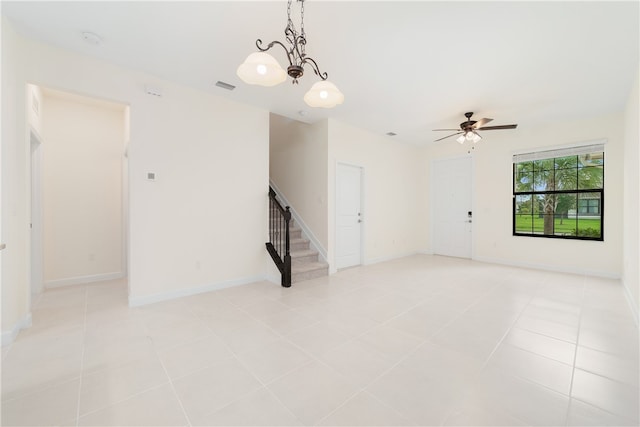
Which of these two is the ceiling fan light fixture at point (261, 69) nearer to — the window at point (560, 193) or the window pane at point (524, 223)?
the window at point (560, 193)

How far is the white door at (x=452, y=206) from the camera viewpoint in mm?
6328

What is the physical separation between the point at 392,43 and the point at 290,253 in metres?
3.52

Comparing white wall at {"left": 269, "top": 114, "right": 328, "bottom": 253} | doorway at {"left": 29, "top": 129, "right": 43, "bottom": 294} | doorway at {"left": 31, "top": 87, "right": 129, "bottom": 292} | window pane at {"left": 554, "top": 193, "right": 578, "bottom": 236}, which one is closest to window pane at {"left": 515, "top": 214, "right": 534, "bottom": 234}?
window pane at {"left": 554, "top": 193, "right": 578, "bottom": 236}

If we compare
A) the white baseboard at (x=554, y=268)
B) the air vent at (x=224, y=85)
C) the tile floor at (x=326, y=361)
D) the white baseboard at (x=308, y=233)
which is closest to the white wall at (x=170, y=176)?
the air vent at (x=224, y=85)

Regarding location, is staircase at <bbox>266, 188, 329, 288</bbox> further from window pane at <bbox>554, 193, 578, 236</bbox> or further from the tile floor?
window pane at <bbox>554, 193, 578, 236</bbox>

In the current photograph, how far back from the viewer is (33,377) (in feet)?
6.17

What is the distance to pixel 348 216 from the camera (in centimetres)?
543

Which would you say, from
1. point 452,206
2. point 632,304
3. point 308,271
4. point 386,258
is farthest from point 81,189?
point 632,304

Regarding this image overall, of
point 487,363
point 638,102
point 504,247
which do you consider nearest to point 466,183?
point 504,247

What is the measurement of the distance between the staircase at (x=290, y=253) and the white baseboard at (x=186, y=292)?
352 millimetres

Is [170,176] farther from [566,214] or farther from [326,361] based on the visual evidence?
[566,214]

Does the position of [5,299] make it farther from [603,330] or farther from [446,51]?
[603,330]

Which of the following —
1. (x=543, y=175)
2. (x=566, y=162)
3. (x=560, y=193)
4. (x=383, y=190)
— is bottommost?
(x=560, y=193)

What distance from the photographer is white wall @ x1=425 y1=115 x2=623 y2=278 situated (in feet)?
14.9
